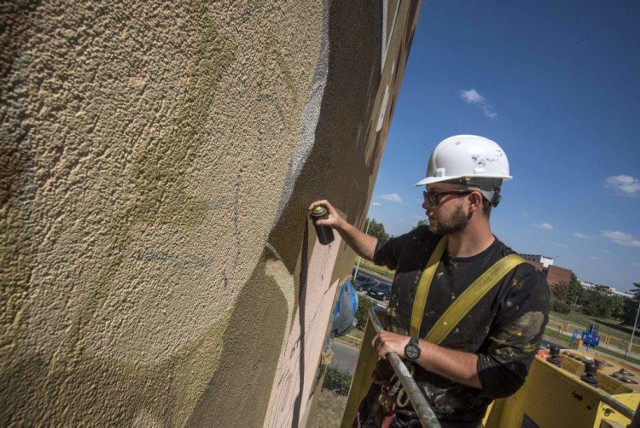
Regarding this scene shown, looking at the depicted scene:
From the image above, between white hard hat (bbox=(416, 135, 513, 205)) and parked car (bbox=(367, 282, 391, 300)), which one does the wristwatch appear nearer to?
white hard hat (bbox=(416, 135, 513, 205))

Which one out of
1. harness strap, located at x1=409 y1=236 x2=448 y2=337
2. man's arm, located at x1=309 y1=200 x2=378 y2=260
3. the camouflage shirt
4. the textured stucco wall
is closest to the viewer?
the textured stucco wall

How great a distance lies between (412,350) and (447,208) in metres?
0.96

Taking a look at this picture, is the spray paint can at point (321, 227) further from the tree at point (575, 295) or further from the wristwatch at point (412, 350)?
the tree at point (575, 295)

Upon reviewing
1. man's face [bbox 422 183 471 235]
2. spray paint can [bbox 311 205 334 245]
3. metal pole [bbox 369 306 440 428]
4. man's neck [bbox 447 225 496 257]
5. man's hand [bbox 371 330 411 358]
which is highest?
man's face [bbox 422 183 471 235]

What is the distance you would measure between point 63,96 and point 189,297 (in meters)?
0.55

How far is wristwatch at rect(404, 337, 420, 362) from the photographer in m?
2.04

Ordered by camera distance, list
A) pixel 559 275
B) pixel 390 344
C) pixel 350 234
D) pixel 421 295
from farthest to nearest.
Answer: pixel 559 275, pixel 350 234, pixel 421 295, pixel 390 344

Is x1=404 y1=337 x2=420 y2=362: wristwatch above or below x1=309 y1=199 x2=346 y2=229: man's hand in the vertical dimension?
below

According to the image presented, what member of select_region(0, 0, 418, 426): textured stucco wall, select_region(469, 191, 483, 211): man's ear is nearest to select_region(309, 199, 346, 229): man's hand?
select_region(0, 0, 418, 426): textured stucco wall

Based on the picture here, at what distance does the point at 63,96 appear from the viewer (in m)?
0.50

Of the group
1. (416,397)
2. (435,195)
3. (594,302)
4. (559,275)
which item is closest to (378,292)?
(435,195)

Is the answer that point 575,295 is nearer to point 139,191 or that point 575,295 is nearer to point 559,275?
Result: point 559,275

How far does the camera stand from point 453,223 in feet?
7.70

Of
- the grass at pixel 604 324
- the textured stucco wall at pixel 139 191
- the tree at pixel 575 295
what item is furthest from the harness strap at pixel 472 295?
the tree at pixel 575 295
